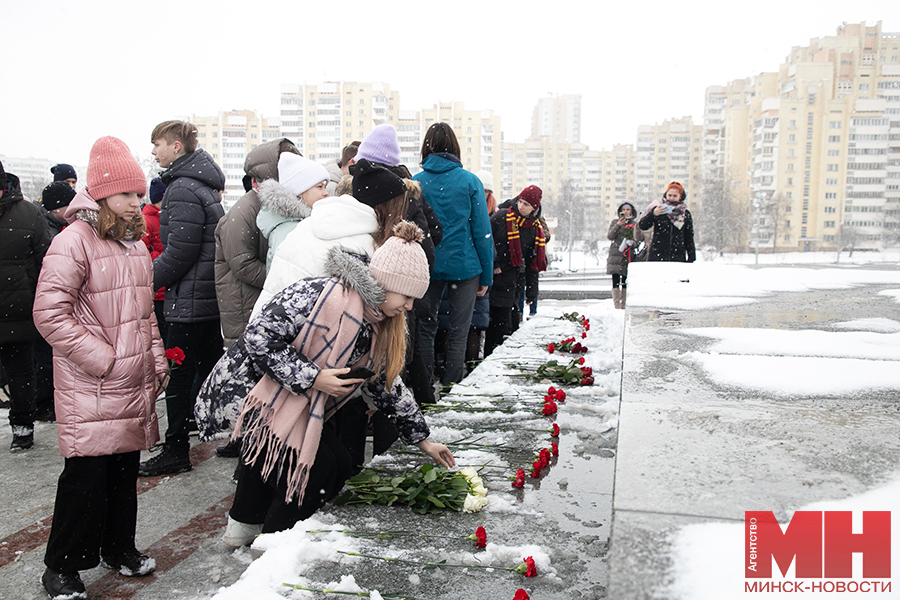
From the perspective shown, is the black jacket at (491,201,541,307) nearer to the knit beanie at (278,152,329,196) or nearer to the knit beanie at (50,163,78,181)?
the knit beanie at (278,152,329,196)

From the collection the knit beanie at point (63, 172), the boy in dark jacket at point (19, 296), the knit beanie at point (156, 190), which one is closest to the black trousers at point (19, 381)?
the boy in dark jacket at point (19, 296)

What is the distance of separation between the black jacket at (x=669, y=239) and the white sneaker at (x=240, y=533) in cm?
692

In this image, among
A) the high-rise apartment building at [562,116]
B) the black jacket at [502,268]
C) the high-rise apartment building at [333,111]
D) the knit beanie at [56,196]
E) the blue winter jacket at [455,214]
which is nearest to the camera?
the blue winter jacket at [455,214]

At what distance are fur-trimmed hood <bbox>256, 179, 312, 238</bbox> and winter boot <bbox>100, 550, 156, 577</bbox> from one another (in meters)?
1.90

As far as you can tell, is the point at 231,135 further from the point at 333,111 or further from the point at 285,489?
the point at 285,489

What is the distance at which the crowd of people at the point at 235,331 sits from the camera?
255 centimetres

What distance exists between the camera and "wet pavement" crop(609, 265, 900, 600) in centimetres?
138

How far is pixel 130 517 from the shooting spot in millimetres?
2879

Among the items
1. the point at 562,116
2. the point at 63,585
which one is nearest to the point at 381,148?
the point at 63,585

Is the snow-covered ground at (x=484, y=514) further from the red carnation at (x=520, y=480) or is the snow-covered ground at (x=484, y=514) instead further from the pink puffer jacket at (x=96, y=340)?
the pink puffer jacket at (x=96, y=340)

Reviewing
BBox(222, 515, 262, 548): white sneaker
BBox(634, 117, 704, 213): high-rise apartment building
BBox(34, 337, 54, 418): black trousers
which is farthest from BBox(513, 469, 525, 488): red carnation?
BBox(634, 117, 704, 213): high-rise apartment building

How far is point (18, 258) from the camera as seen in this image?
16.1ft

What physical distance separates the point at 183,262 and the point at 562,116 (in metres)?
201

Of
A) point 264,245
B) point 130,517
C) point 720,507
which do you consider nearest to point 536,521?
point 720,507
